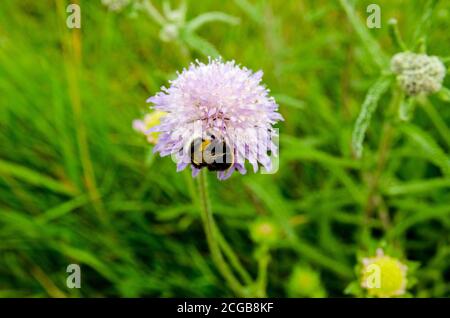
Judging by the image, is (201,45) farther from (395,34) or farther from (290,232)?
(290,232)

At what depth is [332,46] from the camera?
8.28 ft

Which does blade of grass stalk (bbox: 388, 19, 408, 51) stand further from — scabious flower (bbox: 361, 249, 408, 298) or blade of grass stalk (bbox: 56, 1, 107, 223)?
blade of grass stalk (bbox: 56, 1, 107, 223)

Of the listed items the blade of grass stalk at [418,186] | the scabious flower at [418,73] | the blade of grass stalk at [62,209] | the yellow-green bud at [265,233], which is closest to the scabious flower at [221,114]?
the scabious flower at [418,73]

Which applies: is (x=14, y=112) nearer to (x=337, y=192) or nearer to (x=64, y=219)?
(x=64, y=219)

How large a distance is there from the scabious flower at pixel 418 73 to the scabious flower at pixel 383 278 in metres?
0.50

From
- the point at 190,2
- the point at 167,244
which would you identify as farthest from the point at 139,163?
the point at 190,2

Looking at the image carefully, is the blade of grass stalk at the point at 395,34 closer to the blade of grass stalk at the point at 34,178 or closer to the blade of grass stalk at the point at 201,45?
the blade of grass stalk at the point at 201,45

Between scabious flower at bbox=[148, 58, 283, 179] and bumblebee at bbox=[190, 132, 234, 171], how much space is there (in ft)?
0.09

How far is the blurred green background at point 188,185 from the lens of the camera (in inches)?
78.5

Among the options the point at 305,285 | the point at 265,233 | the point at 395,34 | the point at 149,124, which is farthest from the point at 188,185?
the point at 395,34

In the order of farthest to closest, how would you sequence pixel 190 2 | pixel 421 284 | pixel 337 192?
pixel 190 2 → pixel 337 192 → pixel 421 284

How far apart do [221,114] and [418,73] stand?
587 millimetres
